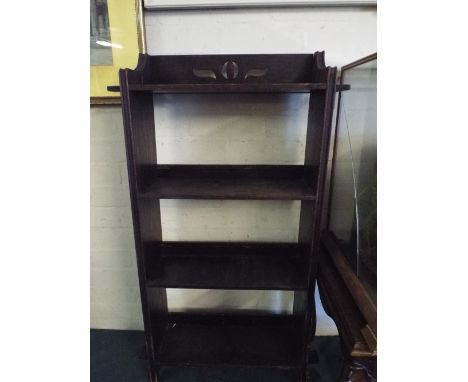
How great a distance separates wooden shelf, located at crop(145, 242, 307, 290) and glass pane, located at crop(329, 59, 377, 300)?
0.75ft

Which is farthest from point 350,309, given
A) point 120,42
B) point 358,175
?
point 120,42

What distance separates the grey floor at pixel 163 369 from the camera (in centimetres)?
136

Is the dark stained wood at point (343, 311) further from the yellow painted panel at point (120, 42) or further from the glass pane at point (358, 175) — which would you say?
the yellow painted panel at point (120, 42)

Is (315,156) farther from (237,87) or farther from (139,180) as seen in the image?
(139,180)

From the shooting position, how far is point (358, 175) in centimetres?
111

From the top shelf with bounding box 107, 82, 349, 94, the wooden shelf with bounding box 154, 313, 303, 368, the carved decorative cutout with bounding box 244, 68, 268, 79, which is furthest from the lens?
the wooden shelf with bounding box 154, 313, 303, 368

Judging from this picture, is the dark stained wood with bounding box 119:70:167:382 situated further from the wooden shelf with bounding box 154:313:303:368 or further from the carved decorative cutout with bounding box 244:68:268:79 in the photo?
the carved decorative cutout with bounding box 244:68:268:79

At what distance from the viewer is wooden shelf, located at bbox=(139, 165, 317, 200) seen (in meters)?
1.04

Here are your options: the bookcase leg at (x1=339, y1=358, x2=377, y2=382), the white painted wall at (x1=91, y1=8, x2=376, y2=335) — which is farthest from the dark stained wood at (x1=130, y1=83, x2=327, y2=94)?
the bookcase leg at (x1=339, y1=358, x2=377, y2=382)

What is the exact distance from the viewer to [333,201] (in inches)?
53.2

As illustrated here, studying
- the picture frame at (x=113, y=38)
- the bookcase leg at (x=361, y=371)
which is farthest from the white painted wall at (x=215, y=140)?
the bookcase leg at (x=361, y=371)

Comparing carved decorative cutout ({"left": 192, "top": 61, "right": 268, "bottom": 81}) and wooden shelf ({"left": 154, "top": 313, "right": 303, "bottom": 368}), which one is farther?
wooden shelf ({"left": 154, "top": 313, "right": 303, "bottom": 368})
